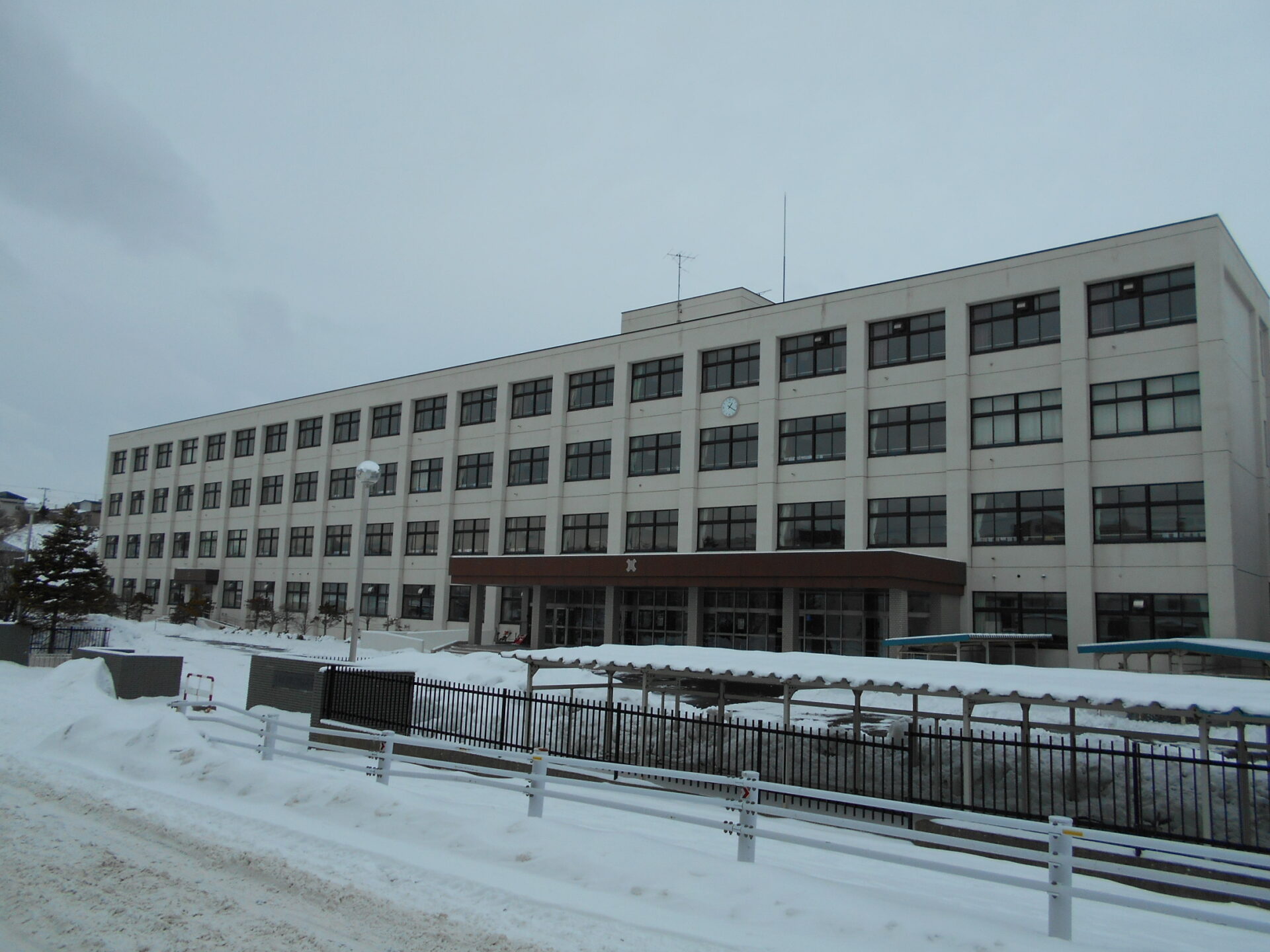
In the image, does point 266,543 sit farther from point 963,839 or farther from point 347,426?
point 963,839

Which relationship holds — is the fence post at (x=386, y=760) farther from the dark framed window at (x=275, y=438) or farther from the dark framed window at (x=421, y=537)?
the dark framed window at (x=275, y=438)

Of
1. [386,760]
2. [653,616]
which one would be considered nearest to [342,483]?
[653,616]

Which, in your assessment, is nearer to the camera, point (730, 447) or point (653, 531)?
point (730, 447)

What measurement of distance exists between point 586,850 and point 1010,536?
27.3 metres

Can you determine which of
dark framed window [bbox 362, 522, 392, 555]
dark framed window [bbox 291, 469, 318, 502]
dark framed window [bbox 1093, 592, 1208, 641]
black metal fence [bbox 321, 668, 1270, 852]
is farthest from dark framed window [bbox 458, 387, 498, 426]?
dark framed window [bbox 1093, 592, 1208, 641]

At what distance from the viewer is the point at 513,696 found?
18141mm

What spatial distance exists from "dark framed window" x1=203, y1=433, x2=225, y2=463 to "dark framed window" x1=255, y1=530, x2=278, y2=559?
902 centimetres

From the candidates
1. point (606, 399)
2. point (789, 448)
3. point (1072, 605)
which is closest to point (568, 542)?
point (606, 399)

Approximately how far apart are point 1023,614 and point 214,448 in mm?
59309

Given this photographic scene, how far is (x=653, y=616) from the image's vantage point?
40.7m

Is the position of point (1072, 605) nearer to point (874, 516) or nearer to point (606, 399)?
point (874, 516)

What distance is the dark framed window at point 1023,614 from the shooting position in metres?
31.7

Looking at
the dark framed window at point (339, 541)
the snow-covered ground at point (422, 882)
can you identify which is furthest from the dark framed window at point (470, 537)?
the snow-covered ground at point (422, 882)

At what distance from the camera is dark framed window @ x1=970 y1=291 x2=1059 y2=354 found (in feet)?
110
